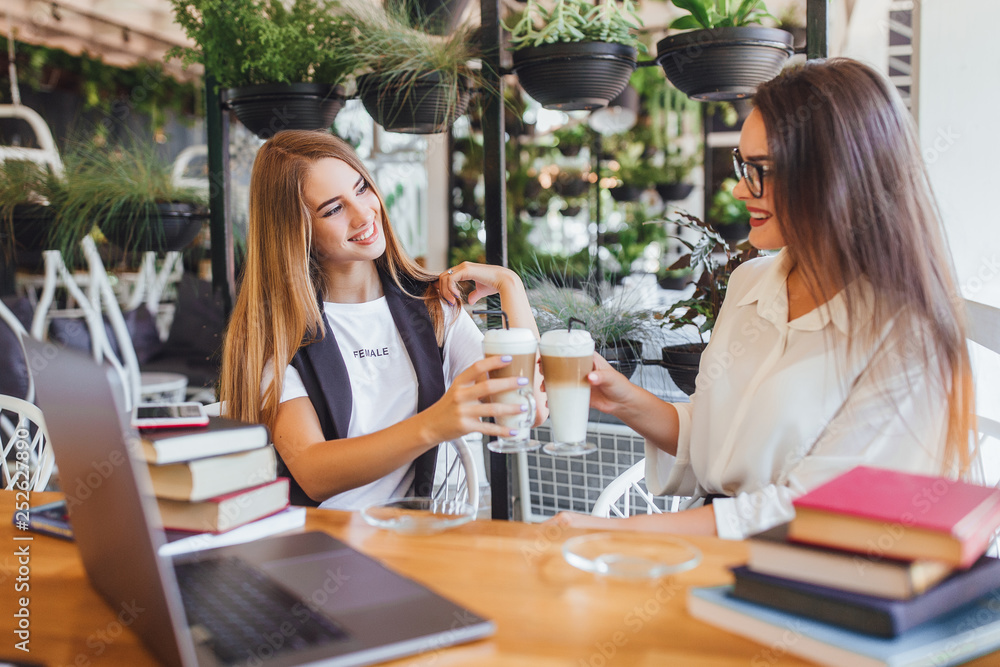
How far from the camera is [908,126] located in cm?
146

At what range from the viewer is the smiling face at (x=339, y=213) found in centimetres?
195

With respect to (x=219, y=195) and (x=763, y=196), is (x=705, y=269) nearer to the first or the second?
(x=763, y=196)

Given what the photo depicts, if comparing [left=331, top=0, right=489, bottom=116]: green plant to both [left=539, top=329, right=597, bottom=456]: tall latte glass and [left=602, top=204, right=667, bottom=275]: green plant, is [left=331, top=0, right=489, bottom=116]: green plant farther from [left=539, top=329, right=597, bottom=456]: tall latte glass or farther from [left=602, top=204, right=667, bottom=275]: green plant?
[left=602, top=204, right=667, bottom=275]: green plant

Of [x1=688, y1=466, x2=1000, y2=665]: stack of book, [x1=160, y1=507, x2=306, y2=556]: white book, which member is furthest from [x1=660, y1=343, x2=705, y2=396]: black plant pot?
[x1=688, y1=466, x2=1000, y2=665]: stack of book

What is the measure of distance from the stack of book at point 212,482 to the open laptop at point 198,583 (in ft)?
0.21

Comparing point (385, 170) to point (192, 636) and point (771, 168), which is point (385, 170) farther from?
point (192, 636)

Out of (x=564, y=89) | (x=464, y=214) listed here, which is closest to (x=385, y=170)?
(x=464, y=214)

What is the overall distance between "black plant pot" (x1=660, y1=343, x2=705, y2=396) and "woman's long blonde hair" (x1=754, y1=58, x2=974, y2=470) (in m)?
0.91

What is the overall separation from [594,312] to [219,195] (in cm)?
143

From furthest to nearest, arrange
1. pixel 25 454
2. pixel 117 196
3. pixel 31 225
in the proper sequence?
pixel 31 225, pixel 117 196, pixel 25 454

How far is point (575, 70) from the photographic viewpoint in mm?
2207

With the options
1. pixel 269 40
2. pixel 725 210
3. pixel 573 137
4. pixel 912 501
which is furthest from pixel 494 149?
pixel 573 137

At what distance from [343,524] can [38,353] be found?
0.60 meters

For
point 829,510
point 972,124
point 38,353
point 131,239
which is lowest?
point 829,510
